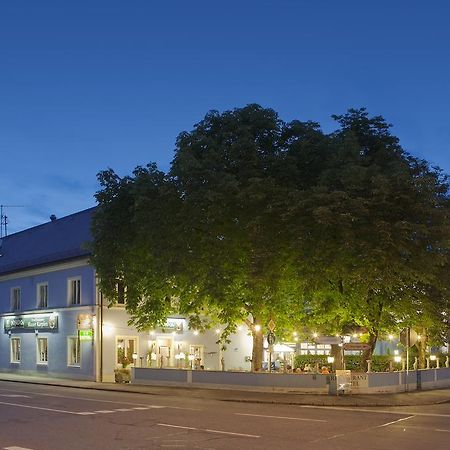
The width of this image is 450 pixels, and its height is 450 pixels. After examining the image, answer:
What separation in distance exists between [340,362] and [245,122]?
11466 mm

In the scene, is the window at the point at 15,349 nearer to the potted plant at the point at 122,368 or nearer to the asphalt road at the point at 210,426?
the potted plant at the point at 122,368

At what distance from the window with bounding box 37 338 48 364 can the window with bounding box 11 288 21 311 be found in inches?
178

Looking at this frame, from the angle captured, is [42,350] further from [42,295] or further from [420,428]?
[420,428]

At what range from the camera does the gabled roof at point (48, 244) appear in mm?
42406

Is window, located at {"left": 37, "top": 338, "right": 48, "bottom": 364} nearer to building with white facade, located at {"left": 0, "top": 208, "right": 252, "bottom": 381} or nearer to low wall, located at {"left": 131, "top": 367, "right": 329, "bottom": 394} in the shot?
building with white facade, located at {"left": 0, "top": 208, "right": 252, "bottom": 381}

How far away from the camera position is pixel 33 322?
43750mm

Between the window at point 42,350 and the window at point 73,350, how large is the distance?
3.02m

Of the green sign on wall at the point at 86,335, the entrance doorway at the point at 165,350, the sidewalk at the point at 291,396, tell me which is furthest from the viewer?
the entrance doorway at the point at 165,350

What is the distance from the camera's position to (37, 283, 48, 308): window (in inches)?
1710

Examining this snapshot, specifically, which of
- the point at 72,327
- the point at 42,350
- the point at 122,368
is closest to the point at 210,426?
the point at 122,368

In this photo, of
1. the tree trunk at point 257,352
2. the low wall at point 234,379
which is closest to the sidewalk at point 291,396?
the low wall at point 234,379

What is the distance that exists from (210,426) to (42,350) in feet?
95.0

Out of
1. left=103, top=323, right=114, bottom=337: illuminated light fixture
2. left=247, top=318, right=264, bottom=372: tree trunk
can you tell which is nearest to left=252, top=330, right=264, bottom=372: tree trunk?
left=247, top=318, right=264, bottom=372: tree trunk

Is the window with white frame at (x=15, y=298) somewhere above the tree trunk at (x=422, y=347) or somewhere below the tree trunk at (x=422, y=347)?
above
